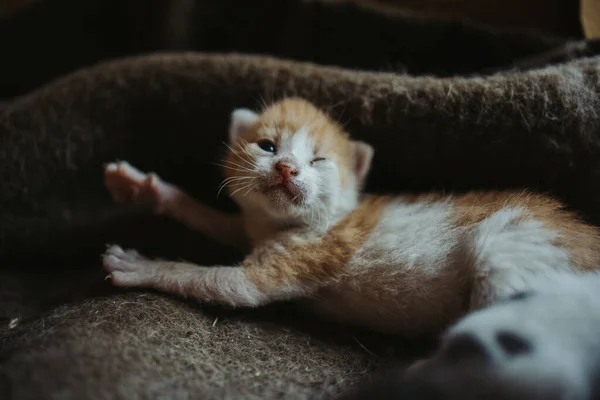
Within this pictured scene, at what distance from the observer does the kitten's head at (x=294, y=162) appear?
121 centimetres

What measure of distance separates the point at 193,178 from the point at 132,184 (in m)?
0.26

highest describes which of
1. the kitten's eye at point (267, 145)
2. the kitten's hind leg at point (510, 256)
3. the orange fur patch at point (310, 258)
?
the kitten's eye at point (267, 145)

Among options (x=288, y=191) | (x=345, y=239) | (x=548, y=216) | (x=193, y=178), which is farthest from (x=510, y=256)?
(x=193, y=178)

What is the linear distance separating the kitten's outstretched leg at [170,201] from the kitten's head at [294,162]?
128 millimetres

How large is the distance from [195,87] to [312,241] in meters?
0.54

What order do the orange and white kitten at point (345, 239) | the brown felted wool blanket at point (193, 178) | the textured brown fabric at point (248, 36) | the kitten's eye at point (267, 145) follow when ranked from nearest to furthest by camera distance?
the brown felted wool blanket at point (193, 178) → the orange and white kitten at point (345, 239) → the kitten's eye at point (267, 145) → the textured brown fabric at point (248, 36)

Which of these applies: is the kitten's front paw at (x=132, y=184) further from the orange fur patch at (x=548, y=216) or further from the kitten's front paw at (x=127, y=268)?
the orange fur patch at (x=548, y=216)

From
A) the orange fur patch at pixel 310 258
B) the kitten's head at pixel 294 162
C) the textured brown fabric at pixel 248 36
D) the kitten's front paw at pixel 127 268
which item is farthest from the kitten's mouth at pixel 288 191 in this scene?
the textured brown fabric at pixel 248 36

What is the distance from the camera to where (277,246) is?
1.25m

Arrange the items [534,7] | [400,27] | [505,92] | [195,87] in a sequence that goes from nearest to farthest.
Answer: [505,92] < [195,87] < [400,27] < [534,7]

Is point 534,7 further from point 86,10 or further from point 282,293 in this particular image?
point 86,10

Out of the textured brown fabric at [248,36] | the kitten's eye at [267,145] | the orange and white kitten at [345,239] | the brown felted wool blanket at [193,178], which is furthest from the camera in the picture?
the textured brown fabric at [248,36]

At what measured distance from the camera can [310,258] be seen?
3.99 ft

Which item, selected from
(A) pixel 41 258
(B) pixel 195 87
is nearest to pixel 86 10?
(B) pixel 195 87
